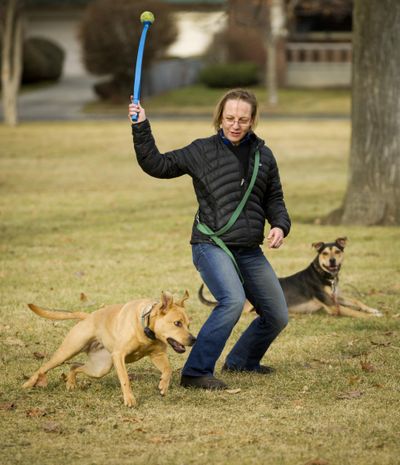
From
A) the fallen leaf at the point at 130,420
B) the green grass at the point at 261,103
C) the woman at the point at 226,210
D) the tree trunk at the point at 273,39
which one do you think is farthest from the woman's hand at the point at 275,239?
the tree trunk at the point at 273,39

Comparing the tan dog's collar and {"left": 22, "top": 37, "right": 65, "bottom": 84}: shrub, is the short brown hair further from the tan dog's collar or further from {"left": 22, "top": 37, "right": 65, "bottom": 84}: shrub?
{"left": 22, "top": 37, "right": 65, "bottom": 84}: shrub

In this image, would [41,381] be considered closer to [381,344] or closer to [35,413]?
[35,413]

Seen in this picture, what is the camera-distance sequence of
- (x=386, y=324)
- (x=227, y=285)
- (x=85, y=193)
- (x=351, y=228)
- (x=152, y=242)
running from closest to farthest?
1. (x=227, y=285)
2. (x=386, y=324)
3. (x=152, y=242)
4. (x=351, y=228)
5. (x=85, y=193)

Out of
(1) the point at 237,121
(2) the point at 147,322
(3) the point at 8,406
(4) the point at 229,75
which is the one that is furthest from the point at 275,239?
(4) the point at 229,75

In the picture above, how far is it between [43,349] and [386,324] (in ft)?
9.82

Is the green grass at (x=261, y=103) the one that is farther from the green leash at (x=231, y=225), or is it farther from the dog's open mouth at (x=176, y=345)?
the dog's open mouth at (x=176, y=345)

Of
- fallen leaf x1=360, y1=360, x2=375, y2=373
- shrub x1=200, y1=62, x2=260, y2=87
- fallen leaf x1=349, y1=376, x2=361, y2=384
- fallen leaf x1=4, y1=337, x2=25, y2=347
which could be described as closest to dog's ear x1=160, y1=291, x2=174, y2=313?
fallen leaf x1=349, y1=376, x2=361, y2=384

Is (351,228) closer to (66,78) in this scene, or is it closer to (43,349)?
(43,349)

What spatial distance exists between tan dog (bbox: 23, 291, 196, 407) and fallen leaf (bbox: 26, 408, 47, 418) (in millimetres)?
370

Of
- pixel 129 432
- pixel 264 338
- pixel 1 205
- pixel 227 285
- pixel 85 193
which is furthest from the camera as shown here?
pixel 85 193

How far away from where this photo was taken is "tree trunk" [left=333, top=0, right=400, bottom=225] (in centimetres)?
1386

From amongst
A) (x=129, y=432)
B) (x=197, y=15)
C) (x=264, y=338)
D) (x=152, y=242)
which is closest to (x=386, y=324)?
(x=264, y=338)

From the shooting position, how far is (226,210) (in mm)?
6590

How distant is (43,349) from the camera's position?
8055 millimetres
